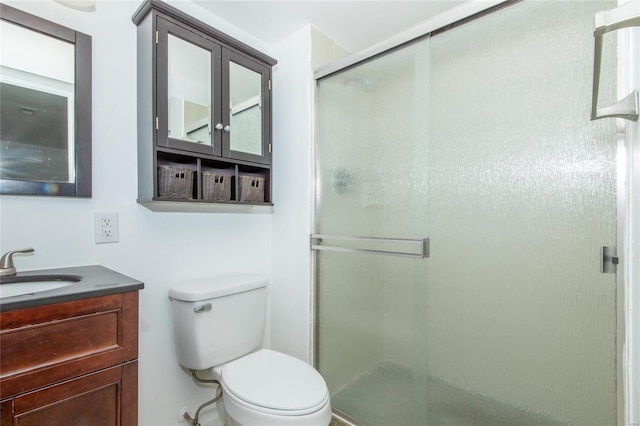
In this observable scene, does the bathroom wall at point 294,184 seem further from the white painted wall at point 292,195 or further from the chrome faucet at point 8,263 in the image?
the chrome faucet at point 8,263

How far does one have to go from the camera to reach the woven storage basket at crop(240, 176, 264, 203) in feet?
5.16

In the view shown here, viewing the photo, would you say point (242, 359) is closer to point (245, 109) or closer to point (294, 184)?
point (294, 184)

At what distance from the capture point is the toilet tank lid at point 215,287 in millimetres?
1345

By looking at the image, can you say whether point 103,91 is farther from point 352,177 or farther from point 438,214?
point 438,214

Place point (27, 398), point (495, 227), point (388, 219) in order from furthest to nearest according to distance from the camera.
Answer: point (388, 219) → point (495, 227) → point (27, 398)

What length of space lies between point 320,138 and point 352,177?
32 cm

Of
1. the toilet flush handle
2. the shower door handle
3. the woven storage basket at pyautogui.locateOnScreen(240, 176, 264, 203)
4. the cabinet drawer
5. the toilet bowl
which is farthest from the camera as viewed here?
the woven storage basket at pyautogui.locateOnScreen(240, 176, 264, 203)

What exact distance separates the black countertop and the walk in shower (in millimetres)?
970

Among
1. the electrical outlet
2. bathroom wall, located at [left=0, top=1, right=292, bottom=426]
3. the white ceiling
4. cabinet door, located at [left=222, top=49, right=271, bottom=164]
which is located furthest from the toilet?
the white ceiling

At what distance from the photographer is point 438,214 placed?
1.34 m

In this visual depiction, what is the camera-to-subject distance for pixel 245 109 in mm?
1577

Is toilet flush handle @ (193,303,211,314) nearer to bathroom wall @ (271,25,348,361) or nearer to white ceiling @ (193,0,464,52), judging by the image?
bathroom wall @ (271,25,348,361)

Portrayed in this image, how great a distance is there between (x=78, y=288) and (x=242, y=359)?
0.78m

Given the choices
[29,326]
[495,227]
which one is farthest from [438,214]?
[29,326]
